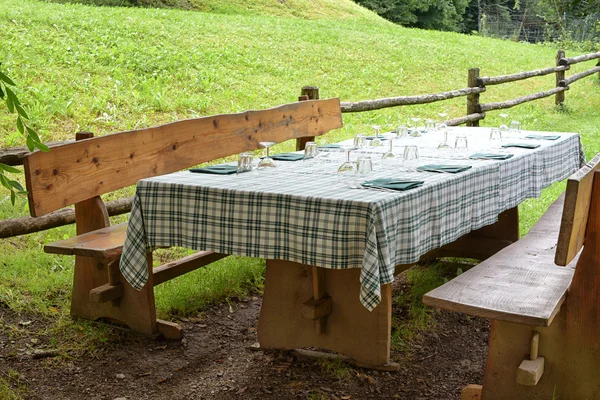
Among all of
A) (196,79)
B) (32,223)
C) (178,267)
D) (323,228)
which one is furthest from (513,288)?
(196,79)

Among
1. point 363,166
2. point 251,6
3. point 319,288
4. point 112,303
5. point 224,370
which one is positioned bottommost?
point 224,370

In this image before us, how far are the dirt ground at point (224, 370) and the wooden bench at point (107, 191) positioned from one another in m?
0.23

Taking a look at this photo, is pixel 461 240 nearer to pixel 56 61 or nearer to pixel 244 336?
pixel 244 336

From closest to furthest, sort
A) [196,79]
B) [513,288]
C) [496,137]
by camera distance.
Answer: [513,288]
[496,137]
[196,79]

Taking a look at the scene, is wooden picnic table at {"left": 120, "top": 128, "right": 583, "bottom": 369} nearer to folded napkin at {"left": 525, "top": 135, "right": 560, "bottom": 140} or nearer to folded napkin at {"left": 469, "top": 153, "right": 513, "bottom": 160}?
folded napkin at {"left": 469, "top": 153, "right": 513, "bottom": 160}

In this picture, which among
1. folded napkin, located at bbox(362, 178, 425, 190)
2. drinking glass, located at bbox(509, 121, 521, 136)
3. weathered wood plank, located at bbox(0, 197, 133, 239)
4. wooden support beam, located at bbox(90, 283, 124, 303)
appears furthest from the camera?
drinking glass, located at bbox(509, 121, 521, 136)

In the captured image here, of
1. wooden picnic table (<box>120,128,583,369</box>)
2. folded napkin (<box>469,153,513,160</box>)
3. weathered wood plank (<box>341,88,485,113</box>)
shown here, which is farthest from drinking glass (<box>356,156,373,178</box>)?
weathered wood plank (<box>341,88,485,113</box>)

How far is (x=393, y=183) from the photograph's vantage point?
3.48 meters

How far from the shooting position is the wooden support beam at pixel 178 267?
4414 millimetres

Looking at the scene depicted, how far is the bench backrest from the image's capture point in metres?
3.92

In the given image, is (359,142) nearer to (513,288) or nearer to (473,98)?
(513,288)

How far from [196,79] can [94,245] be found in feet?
25.7

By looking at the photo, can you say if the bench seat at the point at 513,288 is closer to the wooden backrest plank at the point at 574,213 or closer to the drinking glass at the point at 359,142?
the wooden backrest plank at the point at 574,213

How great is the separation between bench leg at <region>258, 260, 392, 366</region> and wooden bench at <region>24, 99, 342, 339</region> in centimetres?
61
